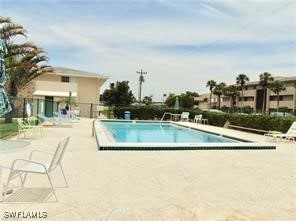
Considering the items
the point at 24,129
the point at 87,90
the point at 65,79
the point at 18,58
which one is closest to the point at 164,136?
the point at 24,129

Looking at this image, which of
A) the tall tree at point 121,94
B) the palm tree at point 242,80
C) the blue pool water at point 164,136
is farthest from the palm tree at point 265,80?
the blue pool water at point 164,136

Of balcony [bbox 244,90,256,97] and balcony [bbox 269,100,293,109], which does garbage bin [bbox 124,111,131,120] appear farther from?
balcony [bbox 244,90,256,97]

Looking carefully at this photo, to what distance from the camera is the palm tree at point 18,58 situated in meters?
16.1

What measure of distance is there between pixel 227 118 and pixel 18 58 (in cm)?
1407

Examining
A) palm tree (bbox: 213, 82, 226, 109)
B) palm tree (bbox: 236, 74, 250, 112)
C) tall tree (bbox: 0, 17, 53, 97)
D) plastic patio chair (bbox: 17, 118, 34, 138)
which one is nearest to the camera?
plastic patio chair (bbox: 17, 118, 34, 138)

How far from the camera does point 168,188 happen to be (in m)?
5.83

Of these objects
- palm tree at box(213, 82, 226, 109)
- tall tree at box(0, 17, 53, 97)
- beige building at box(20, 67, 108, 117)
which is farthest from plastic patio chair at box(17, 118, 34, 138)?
palm tree at box(213, 82, 226, 109)

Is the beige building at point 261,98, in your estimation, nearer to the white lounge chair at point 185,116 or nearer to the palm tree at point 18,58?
the white lounge chair at point 185,116

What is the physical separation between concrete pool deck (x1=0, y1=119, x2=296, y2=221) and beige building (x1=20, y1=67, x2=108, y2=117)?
2318 centimetres

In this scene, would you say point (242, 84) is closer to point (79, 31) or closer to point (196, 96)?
point (196, 96)

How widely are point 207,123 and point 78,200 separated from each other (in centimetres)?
2235

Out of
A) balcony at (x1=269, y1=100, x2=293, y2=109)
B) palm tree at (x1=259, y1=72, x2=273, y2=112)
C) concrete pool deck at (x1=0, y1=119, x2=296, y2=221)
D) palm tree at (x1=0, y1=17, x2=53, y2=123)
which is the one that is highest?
palm tree at (x1=259, y1=72, x2=273, y2=112)

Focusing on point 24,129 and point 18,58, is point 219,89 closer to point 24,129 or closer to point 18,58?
point 18,58

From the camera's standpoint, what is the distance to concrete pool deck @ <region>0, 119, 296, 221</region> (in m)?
4.52
